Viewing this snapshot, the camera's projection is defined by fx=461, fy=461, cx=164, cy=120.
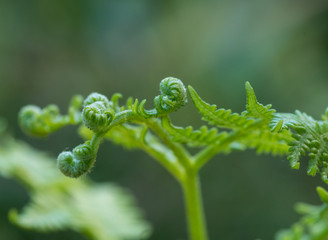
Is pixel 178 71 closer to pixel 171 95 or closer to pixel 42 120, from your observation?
pixel 42 120

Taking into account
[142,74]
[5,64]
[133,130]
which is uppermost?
[5,64]

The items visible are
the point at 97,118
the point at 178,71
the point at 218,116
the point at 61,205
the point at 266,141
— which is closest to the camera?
the point at 97,118

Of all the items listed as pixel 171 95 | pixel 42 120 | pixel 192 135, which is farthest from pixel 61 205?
pixel 171 95

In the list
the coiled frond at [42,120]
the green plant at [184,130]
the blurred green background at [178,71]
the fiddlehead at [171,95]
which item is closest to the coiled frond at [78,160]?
the green plant at [184,130]

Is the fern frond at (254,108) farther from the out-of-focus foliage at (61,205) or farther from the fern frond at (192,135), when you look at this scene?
the out-of-focus foliage at (61,205)

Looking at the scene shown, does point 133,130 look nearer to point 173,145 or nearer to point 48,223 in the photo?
point 173,145

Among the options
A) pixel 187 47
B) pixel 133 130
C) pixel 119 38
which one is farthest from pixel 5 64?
pixel 133 130

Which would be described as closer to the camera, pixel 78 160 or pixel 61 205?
pixel 78 160

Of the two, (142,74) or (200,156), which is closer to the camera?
(200,156)
